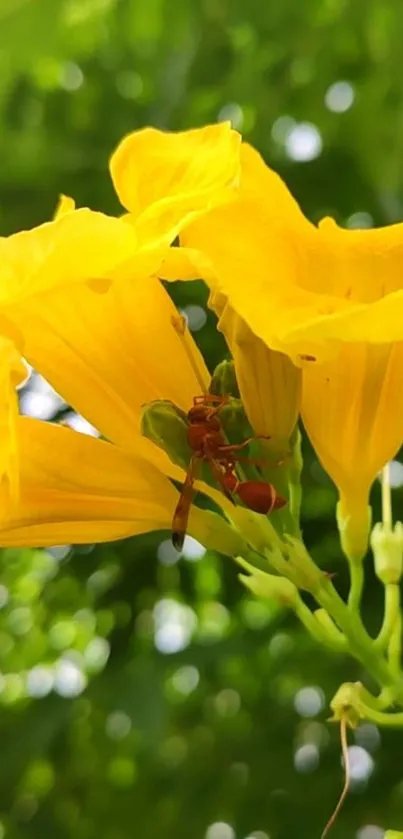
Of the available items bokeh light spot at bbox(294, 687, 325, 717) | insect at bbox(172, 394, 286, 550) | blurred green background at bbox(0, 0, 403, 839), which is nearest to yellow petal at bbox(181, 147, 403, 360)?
insect at bbox(172, 394, 286, 550)

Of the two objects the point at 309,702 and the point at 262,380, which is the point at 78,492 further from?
the point at 309,702

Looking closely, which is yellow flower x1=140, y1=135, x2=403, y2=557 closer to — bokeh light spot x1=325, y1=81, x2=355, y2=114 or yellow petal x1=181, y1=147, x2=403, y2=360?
yellow petal x1=181, y1=147, x2=403, y2=360

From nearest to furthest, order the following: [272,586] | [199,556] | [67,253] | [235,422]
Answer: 1. [67,253]
2. [235,422]
3. [272,586]
4. [199,556]

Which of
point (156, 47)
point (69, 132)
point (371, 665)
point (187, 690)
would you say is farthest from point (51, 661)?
point (371, 665)

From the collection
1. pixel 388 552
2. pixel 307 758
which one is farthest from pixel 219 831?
pixel 388 552

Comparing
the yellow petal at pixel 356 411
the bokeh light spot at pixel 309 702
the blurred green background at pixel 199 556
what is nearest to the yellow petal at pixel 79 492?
the yellow petal at pixel 356 411

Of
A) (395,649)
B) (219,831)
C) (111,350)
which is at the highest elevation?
(111,350)
